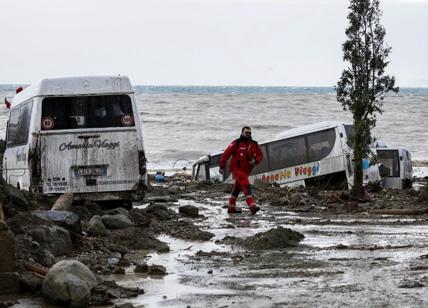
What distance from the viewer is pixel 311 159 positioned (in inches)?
1129

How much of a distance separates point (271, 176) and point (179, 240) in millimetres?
16746

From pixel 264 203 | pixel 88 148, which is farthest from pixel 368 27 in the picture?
pixel 88 148

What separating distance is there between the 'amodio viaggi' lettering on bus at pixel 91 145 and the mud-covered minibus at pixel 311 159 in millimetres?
12230

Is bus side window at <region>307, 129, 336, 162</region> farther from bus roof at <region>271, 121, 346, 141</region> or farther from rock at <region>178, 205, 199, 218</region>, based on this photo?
rock at <region>178, 205, 199, 218</region>

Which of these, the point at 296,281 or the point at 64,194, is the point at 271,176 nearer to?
the point at 64,194

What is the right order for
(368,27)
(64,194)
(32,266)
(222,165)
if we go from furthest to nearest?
1. (368,27)
2. (222,165)
3. (64,194)
4. (32,266)

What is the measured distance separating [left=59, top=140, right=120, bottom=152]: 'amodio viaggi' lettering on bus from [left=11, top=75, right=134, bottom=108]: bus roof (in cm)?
89

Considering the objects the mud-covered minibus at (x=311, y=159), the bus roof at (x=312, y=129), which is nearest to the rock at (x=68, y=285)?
the mud-covered minibus at (x=311, y=159)

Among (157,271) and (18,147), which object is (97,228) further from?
(18,147)

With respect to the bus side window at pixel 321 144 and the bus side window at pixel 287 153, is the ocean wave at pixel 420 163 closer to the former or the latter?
the bus side window at pixel 287 153

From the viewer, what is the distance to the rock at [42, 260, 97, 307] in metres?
7.95

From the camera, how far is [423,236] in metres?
12.8

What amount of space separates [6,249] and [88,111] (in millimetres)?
8144

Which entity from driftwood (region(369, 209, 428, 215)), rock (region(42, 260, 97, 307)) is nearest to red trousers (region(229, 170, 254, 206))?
driftwood (region(369, 209, 428, 215))
